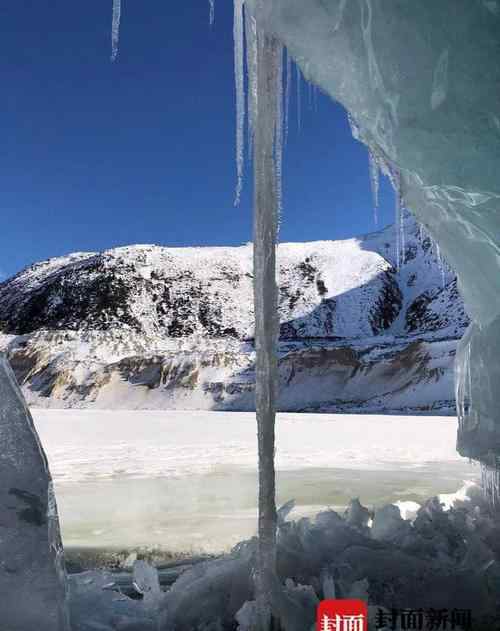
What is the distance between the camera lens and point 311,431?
43.2ft

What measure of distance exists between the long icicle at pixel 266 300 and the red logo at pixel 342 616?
205 mm

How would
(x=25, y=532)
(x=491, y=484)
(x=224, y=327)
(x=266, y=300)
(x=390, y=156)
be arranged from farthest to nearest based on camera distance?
(x=224, y=327) < (x=491, y=484) < (x=390, y=156) < (x=266, y=300) < (x=25, y=532)

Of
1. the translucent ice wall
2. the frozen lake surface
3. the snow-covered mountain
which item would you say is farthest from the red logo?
the snow-covered mountain

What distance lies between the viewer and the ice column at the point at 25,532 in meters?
1.67

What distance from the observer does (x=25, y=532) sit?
67.7 inches

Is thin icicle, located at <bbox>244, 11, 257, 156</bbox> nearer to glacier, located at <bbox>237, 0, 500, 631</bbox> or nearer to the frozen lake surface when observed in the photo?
glacier, located at <bbox>237, 0, 500, 631</bbox>

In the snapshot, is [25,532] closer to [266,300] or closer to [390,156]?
[266,300]

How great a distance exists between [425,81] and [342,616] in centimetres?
215

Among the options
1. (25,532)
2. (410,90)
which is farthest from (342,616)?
(410,90)

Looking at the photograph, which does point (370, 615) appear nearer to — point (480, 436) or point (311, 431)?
point (480, 436)

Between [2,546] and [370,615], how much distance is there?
1351mm

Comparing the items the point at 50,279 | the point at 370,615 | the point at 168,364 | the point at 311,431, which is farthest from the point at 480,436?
the point at 50,279

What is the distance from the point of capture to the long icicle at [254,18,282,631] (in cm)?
212

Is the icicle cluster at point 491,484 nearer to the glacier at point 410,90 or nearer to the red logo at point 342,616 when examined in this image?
the glacier at point 410,90
